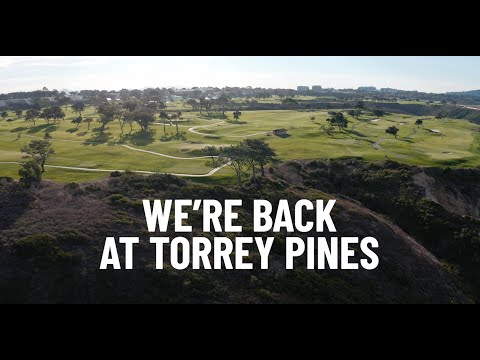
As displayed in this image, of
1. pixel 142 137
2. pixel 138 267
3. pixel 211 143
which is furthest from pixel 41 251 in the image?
pixel 142 137

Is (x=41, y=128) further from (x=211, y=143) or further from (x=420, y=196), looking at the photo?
(x=420, y=196)

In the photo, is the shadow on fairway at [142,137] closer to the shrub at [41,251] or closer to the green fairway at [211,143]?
the green fairway at [211,143]

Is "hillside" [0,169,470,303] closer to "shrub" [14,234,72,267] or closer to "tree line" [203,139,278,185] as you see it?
"shrub" [14,234,72,267]

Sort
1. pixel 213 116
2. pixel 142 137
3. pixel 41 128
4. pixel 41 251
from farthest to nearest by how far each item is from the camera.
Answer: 1. pixel 213 116
2. pixel 41 128
3. pixel 142 137
4. pixel 41 251

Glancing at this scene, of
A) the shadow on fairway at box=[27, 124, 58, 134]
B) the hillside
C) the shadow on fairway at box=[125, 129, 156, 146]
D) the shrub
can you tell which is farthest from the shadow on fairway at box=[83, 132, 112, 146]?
the shrub

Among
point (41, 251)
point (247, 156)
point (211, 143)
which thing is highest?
point (247, 156)

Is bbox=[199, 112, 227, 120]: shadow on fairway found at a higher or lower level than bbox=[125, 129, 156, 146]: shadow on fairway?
higher

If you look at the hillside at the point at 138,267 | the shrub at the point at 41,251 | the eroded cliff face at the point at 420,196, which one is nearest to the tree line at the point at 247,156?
the eroded cliff face at the point at 420,196
